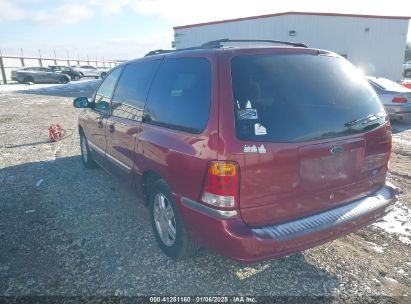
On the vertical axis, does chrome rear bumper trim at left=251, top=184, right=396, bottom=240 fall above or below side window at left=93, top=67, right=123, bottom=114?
below

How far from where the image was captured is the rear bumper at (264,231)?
2271 millimetres

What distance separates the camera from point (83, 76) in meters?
35.7

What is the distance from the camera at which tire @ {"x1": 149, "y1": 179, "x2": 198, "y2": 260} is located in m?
2.86

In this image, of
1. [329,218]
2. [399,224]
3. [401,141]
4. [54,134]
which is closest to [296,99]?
[329,218]

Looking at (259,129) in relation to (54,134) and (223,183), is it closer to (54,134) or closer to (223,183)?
(223,183)

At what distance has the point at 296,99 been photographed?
2441 mm

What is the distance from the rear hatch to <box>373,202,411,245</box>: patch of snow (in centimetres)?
113

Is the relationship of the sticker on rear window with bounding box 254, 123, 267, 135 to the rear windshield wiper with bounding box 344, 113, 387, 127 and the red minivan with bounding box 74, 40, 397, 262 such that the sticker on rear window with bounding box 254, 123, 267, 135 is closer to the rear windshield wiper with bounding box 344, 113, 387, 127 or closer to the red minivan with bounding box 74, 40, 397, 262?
the red minivan with bounding box 74, 40, 397, 262

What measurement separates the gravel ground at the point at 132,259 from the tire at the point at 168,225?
0.48ft

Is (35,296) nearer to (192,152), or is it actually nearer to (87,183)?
(192,152)

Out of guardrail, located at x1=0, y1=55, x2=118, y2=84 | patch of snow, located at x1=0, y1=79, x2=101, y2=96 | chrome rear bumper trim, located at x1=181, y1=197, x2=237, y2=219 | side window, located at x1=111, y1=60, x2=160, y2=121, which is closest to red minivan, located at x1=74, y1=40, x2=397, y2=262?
chrome rear bumper trim, located at x1=181, y1=197, x2=237, y2=219

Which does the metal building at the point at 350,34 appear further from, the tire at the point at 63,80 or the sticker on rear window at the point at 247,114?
the sticker on rear window at the point at 247,114

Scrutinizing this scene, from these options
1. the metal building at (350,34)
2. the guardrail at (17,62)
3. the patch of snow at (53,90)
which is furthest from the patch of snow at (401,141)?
the guardrail at (17,62)

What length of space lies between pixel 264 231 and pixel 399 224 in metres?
2.34
